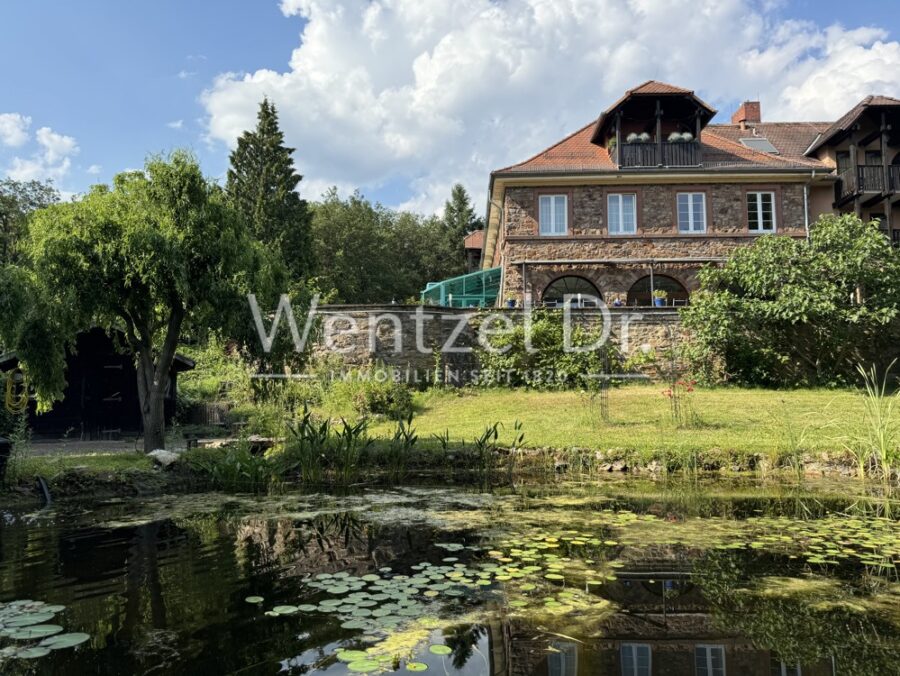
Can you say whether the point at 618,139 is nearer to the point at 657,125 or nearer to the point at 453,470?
the point at 657,125

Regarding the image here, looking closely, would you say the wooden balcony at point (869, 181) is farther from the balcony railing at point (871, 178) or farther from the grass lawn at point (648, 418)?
the grass lawn at point (648, 418)

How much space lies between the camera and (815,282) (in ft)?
52.6

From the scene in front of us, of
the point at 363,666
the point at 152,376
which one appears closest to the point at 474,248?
the point at 152,376

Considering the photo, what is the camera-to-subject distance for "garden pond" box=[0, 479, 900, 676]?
3086mm

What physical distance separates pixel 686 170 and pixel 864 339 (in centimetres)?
740

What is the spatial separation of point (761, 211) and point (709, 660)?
804 inches

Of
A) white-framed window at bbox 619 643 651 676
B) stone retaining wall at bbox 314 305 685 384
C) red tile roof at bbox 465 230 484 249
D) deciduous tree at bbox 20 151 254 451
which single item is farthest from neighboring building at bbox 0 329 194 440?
red tile roof at bbox 465 230 484 249

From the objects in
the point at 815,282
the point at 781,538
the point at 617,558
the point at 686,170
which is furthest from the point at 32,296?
the point at 686,170

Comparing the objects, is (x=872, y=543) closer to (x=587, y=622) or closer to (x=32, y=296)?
(x=587, y=622)

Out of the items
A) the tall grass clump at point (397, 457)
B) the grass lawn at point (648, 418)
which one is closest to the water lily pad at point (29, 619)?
the tall grass clump at point (397, 457)

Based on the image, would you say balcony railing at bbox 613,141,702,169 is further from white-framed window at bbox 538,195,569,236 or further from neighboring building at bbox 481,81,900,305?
white-framed window at bbox 538,195,569,236

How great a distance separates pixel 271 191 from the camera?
98.1 ft

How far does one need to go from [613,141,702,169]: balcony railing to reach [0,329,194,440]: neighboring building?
591 inches

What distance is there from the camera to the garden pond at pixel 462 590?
3.09 metres
